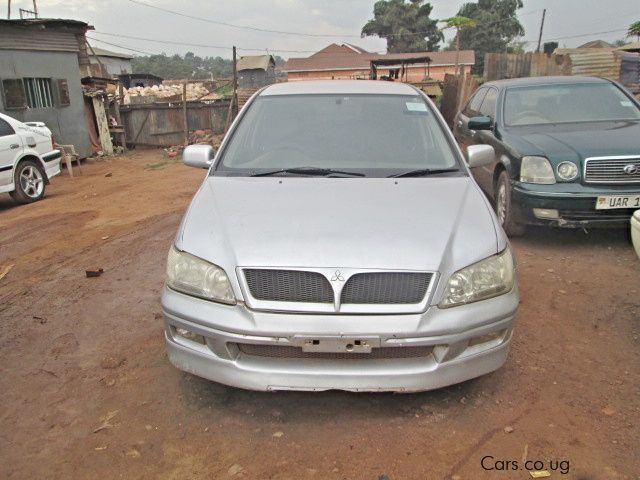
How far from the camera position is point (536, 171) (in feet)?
16.9

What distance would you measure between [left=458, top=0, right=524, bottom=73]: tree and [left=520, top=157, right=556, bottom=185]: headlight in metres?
54.6

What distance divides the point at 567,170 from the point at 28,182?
8560mm

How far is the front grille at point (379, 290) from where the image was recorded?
2.38 meters

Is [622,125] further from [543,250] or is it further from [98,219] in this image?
[98,219]

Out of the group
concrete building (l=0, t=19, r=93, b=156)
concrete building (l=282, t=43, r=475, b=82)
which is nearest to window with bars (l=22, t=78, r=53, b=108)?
concrete building (l=0, t=19, r=93, b=156)

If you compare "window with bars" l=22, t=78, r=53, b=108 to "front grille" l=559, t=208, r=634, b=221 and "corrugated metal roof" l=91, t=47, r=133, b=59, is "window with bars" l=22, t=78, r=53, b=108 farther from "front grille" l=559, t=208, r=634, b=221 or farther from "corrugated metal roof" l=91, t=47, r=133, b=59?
"corrugated metal roof" l=91, t=47, r=133, b=59

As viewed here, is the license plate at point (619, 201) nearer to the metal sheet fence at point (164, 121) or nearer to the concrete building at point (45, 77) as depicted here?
the concrete building at point (45, 77)

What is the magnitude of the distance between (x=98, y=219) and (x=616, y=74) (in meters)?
15.0

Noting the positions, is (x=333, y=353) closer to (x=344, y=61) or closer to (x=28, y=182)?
(x=28, y=182)

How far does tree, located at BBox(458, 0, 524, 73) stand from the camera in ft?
182

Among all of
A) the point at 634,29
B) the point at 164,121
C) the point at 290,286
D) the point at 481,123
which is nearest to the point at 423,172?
the point at 290,286

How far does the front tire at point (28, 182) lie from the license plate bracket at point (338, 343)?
330 inches

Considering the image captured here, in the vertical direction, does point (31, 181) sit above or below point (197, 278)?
below

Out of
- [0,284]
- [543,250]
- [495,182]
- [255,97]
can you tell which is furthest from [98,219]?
[543,250]
